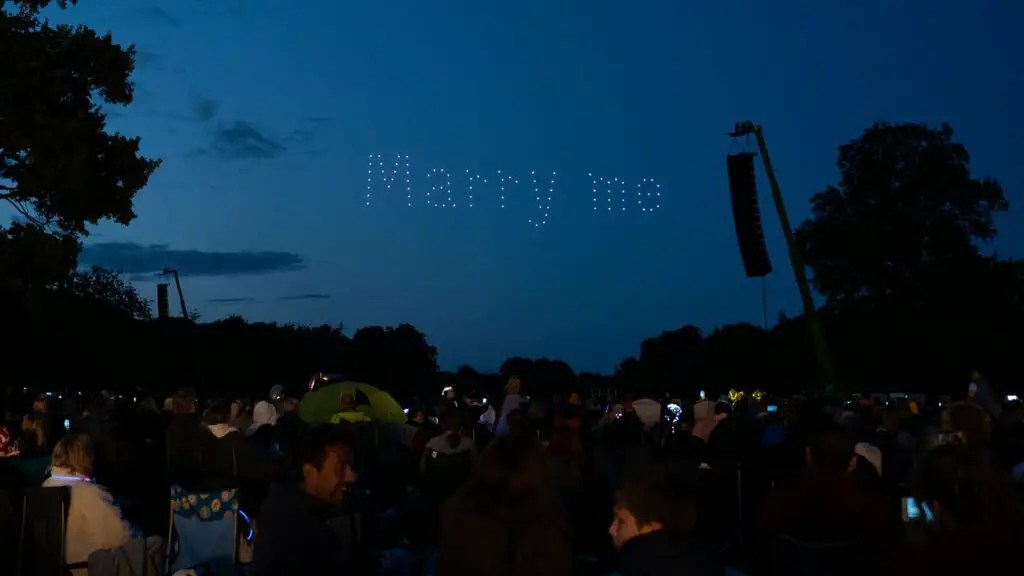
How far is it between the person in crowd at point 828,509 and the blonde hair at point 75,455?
399 centimetres

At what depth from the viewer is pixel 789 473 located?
9328 millimetres

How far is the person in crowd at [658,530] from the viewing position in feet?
14.0

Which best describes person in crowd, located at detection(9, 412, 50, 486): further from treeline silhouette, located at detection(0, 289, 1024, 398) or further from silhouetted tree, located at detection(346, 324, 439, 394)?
silhouetted tree, located at detection(346, 324, 439, 394)

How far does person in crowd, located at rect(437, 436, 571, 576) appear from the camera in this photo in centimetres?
357

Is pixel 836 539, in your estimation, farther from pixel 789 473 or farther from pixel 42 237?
pixel 42 237

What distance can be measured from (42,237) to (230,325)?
167ft

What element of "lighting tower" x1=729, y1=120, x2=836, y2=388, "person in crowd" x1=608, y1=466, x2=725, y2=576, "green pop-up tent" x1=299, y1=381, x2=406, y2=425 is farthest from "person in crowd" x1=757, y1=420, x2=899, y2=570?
"lighting tower" x1=729, y1=120, x2=836, y2=388

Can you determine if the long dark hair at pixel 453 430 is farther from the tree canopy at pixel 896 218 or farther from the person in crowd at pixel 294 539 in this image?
the tree canopy at pixel 896 218

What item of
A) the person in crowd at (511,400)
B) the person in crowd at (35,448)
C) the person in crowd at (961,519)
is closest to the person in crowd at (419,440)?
the person in crowd at (511,400)

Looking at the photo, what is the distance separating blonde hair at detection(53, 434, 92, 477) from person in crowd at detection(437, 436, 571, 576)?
4.04 metres

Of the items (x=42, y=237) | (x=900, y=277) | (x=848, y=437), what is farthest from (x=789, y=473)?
(x=900, y=277)

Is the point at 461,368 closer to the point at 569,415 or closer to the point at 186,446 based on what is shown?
the point at 569,415

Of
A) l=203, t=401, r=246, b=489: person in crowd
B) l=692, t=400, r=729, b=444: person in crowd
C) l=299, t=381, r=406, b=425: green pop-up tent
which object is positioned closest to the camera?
l=203, t=401, r=246, b=489: person in crowd

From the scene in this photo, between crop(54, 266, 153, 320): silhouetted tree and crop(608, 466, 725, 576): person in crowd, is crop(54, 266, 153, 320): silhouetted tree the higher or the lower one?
the higher one
